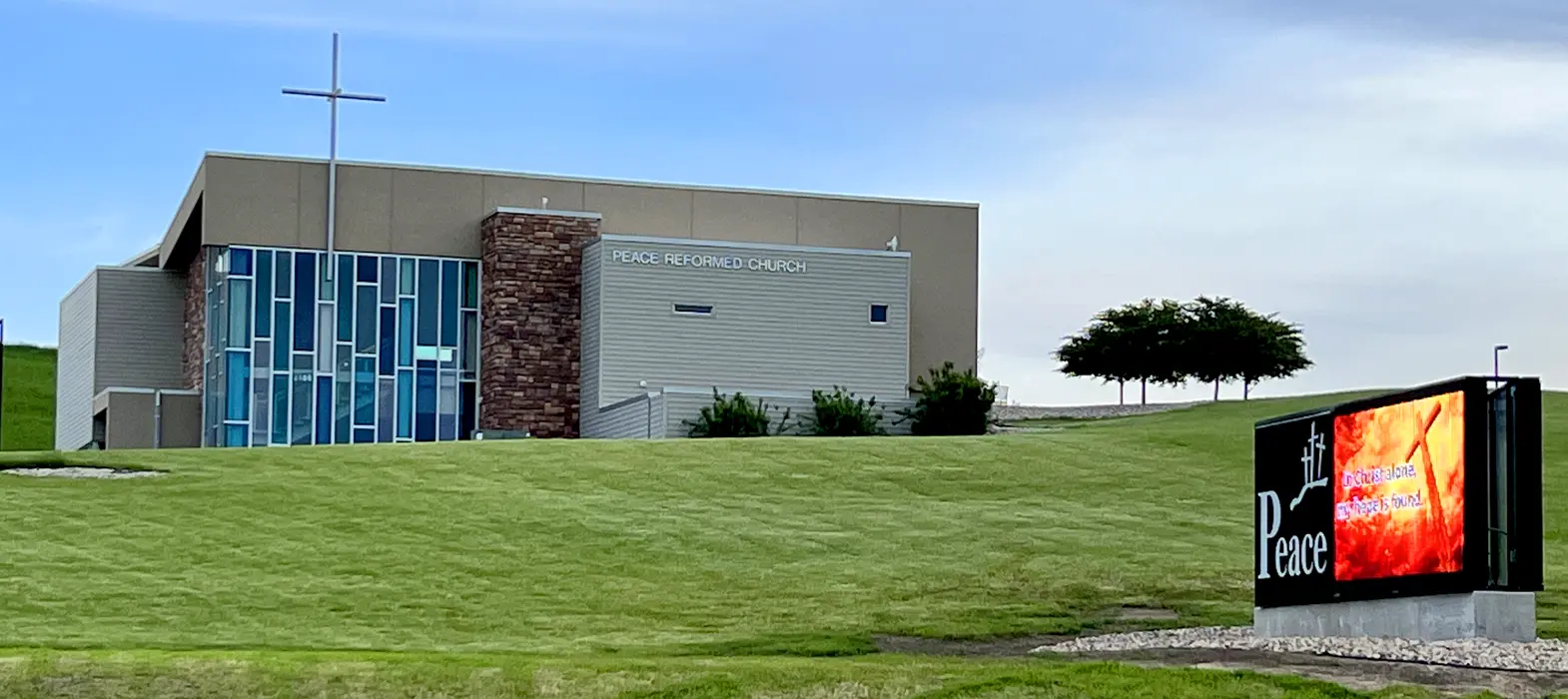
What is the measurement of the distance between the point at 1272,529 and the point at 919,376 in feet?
113

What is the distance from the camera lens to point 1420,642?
1967 centimetres

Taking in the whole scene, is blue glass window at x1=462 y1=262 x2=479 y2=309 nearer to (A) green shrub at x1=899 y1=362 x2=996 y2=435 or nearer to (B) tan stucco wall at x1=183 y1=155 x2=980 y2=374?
(B) tan stucco wall at x1=183 y1=155 x2=980 y2=374

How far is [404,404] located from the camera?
2164 inches

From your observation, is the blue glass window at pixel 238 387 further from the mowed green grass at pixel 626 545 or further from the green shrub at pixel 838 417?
the mowed green grass at pixel 626 545

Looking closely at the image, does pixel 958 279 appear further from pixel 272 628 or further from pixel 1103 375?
pixel 272 628

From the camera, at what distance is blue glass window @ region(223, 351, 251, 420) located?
53.3 m

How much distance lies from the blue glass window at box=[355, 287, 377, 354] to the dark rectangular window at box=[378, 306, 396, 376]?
0.80 ft

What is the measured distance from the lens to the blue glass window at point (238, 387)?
5334cm

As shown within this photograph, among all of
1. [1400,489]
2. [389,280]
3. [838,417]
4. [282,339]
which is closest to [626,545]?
[1400,489]

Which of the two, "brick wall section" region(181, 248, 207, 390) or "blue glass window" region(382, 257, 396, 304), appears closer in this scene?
"blue glass window" region(382, 257, 396, 304)

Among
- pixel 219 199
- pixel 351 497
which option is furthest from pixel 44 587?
pixel 219 199

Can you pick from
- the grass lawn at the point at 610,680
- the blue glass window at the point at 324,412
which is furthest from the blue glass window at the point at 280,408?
the grass lawn at the point at 610,680

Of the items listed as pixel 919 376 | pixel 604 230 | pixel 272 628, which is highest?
pixel 604 230

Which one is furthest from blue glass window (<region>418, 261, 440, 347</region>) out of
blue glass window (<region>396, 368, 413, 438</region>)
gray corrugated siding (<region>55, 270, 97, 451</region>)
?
gray corrugated siding (<region>55, 270, 97, 451</region>)
